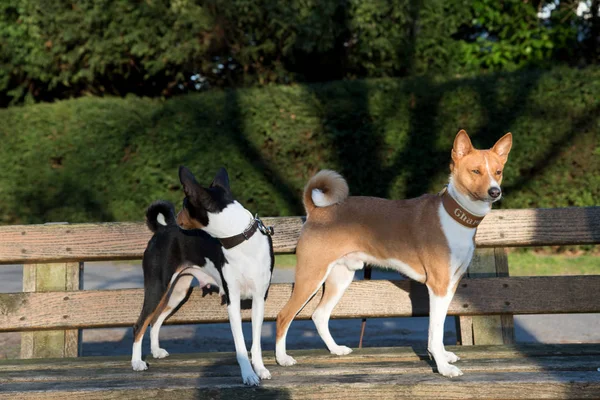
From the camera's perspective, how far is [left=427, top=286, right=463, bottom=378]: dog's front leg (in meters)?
3.18

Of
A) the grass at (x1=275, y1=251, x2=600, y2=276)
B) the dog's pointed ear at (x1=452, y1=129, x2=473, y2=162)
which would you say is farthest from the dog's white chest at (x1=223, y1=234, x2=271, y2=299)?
the grass at (x1=275, y1=251, x2=600, y2=276)

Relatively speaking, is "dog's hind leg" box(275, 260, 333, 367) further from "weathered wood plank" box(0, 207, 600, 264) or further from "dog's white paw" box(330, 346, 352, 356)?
"weathered wood plank" box(0, 207, 600, 264)

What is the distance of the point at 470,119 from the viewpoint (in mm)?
11164

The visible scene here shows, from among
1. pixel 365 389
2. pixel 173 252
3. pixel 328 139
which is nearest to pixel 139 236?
pixel 173 252

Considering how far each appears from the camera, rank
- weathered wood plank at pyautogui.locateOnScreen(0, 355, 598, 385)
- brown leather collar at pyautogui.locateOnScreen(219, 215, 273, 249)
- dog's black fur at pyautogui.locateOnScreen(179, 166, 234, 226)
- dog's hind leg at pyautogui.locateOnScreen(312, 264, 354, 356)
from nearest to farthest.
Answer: weathered wood plank at pyautogui.locateOnScreen(0, 355, 598, 385)
dog's black fur at pyautogui.locateOnScreen(179, 166, 234, 226)
brown leather collar at pyautogui.locateOnScreen(219, 215, 273, 249)
dog's hind leg at pyautogui.locateOnScreen(312, 264, 354, 356)

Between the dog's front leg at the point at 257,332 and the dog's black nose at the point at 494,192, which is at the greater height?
the dog's black nose at the point at 494,192

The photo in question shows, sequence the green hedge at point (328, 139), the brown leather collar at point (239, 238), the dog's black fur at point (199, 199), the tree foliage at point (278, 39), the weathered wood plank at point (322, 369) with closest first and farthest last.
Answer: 1. the weathered wood plank at point (322, 369)
2. the dog's black fur at point (199, 199)
3. the brown leather collar at point (239, 238)
4. the green hedge at point (328, 139)
5. the tree foliage at point (278, 39)

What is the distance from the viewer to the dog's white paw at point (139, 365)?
347 centimetres

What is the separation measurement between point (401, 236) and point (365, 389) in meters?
0.99

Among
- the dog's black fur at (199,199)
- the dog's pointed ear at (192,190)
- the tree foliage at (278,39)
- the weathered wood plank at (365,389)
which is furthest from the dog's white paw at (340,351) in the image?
the tree foliage at (278,39)

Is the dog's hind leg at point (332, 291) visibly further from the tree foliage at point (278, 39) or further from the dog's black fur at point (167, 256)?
the tree foliage at point (278, 39)

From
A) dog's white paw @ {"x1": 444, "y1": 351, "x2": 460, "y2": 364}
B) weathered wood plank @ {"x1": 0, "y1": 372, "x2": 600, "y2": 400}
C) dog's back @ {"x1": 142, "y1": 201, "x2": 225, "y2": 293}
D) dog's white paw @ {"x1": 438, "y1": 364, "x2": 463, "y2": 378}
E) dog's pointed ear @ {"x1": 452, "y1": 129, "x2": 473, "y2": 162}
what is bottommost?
weathered wood plank @ {"x1": 0, "y1": 372, "x2": 600, "y2": 400}

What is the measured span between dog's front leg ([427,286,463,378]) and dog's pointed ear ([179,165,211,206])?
1.21 m

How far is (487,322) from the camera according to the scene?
4.05 meters
